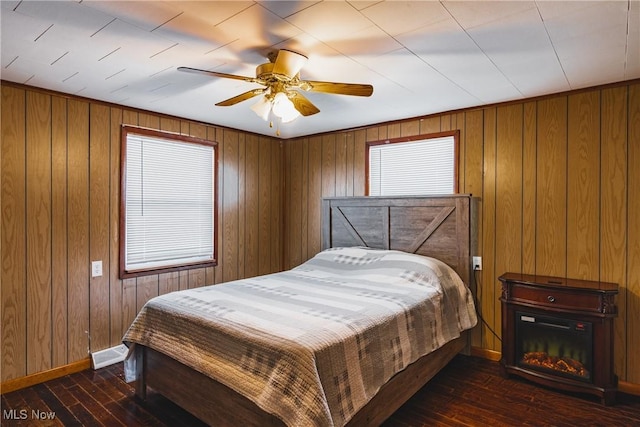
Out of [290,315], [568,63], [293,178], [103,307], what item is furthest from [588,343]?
[103,307]

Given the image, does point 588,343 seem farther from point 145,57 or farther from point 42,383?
point 42,383

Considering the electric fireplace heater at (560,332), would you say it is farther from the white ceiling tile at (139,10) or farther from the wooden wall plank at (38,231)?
the wooden wall plank at (38,231)

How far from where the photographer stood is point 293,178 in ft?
16.3

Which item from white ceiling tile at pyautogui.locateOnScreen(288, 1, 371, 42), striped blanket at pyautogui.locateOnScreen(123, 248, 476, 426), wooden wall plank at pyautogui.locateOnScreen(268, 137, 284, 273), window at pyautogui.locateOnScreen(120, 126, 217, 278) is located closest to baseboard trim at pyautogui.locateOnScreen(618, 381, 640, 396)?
striped blanket at pyautogui.locateOnScreen(123, 248, 476, 426)

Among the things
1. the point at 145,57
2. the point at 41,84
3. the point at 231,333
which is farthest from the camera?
the point at 41,84

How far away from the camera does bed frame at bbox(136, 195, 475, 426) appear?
2.07m

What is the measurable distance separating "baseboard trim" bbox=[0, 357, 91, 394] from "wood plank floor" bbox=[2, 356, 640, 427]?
5 centimetres

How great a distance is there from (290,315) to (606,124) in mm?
2830

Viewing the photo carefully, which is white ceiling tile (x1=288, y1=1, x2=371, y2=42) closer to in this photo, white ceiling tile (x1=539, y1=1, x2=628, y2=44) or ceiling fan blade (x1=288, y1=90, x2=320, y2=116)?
ceiling fan blade (x1=288, y1=90, x2=320, y2=116)

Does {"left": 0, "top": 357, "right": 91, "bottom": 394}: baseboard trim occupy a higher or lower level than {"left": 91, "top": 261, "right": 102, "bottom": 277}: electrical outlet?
lower

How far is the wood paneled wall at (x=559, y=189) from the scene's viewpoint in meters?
2.78

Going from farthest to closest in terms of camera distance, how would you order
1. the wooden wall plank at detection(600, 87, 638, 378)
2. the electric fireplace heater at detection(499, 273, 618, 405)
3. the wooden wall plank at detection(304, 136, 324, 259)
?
the wooden wall plank at detection(304, 136, 324, 259)
the wooden wall plank at detection(600, 87, 638, 378)
the electric fireplace heater at detection(499, 273, 618, 405)

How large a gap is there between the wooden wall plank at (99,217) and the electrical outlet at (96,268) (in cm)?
3

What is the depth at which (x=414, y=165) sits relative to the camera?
12.8 ft
